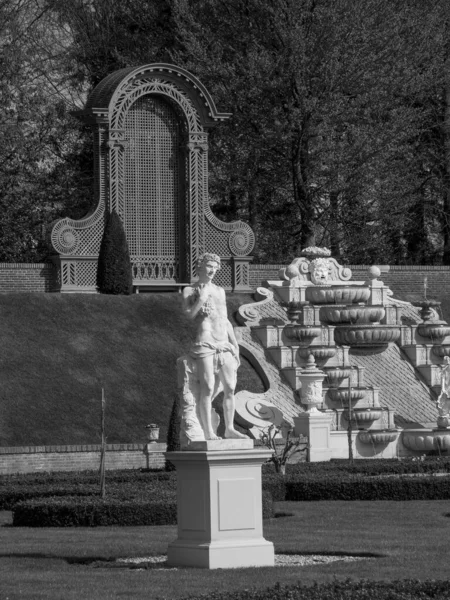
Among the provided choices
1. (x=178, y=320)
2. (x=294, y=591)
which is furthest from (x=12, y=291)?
(x=294, y=591)

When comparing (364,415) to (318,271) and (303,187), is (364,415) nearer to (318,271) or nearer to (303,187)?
(318,271)

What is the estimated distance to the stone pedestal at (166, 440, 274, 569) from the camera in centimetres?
1522

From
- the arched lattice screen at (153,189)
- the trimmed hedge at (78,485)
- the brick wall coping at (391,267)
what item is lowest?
the trimmed hedge at (78,485)

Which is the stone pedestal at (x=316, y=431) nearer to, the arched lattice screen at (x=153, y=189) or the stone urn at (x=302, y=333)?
the stone urn at (x=302, y=333)

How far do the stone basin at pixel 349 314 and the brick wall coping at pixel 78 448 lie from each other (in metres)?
8.35

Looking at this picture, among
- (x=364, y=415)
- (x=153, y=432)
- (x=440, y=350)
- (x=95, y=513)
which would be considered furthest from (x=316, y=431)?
(x=95, y=513)

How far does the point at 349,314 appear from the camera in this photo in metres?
36.2

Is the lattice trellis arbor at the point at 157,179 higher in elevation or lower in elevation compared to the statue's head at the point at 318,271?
higher

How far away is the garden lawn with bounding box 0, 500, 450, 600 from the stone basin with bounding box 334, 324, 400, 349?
1392cm

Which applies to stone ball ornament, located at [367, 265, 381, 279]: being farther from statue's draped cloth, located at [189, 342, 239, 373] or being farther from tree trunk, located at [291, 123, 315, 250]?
statue's draped cloth, located at [189, 342, 239, 373]

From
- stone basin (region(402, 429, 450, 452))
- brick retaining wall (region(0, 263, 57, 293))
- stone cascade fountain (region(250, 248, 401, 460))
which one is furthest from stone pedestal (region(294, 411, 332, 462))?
brick retaining wall (region(0, 263, 57, 293))

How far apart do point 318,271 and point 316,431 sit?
657cm

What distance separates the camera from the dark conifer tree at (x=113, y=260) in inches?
1446

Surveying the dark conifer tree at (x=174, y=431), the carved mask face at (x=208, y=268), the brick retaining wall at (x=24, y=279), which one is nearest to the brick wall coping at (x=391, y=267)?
the brick retaining wall at (x=24, y=279)
